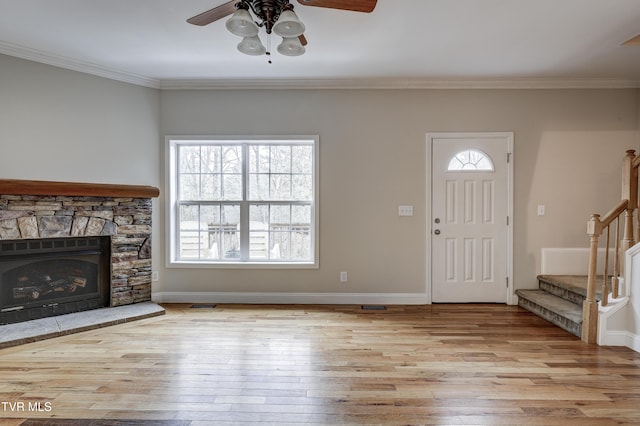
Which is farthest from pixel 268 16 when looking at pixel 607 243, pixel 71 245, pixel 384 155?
pixel 607 243

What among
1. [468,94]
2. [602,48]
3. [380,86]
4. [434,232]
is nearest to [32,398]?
[434,232]

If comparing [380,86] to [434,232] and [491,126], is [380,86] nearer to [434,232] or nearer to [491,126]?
[491,126]

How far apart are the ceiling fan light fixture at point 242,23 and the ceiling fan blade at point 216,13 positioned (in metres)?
0.12

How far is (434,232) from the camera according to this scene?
422 centimetres

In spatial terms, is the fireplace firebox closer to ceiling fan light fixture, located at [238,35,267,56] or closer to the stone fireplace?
the stone fireplace

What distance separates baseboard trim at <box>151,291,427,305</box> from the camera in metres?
4.22

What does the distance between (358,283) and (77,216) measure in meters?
3.11

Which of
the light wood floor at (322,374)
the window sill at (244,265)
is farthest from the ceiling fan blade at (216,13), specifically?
the window sill at (244,265)

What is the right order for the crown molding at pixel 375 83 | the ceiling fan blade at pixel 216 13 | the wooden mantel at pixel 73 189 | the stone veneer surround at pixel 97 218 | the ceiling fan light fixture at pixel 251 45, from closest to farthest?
1. the ceiling fan blade at pixel 216 13
2. the ceiling fan light fixture at pixel 251 45
3. the wooden mantel at pixel 73 189
4. the stone veneer surround at pixel 97 218
5. the crown molding at pixel 375 83

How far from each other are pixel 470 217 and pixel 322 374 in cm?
270

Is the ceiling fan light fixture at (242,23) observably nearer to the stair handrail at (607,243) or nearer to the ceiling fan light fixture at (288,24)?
the ceiling fan light fixture at (288,24)

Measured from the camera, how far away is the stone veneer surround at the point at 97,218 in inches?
130

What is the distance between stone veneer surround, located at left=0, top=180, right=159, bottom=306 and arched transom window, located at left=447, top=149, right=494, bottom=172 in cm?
346

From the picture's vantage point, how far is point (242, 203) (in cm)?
433
